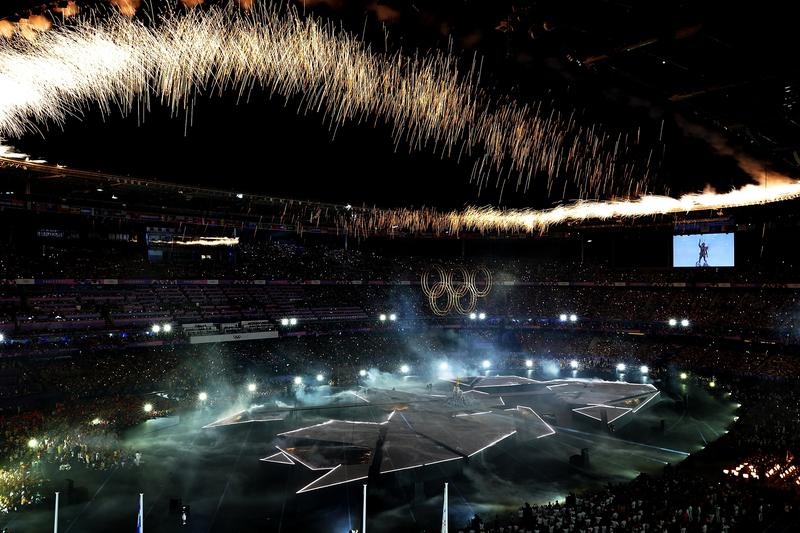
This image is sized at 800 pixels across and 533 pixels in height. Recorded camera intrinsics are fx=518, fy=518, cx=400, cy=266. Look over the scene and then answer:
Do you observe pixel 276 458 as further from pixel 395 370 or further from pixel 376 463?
pixel 395 370

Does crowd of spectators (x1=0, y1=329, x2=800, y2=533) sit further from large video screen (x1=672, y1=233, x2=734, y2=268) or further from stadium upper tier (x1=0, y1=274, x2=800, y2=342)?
large video screen (x1=672, y1=233, x2=734, y2=268)

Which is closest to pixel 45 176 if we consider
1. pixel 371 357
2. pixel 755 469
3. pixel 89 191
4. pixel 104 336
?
pixel 89 191

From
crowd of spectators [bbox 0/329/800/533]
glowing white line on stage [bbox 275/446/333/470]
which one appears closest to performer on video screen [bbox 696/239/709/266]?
crowd of spectators [bbox 0/329/800/533]

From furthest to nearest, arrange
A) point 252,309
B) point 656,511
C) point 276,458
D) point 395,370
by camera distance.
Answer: point 252,309 < point 395,370 < point 276,458 < point 656,511

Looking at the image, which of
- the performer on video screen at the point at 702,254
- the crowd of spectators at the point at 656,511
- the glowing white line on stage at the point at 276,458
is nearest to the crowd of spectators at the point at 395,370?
the crowd of spectators at the point at 656,511

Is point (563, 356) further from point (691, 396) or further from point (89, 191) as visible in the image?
point (89, 191)

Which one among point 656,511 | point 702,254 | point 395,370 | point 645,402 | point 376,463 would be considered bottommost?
point 395,370

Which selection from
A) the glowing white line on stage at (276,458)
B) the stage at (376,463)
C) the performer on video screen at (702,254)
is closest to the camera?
the stage at (376,463)

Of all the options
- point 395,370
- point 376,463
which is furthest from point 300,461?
point 395,370

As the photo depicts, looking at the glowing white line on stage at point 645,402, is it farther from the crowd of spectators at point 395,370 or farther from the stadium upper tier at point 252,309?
the stadium upper tier at point 252,309
